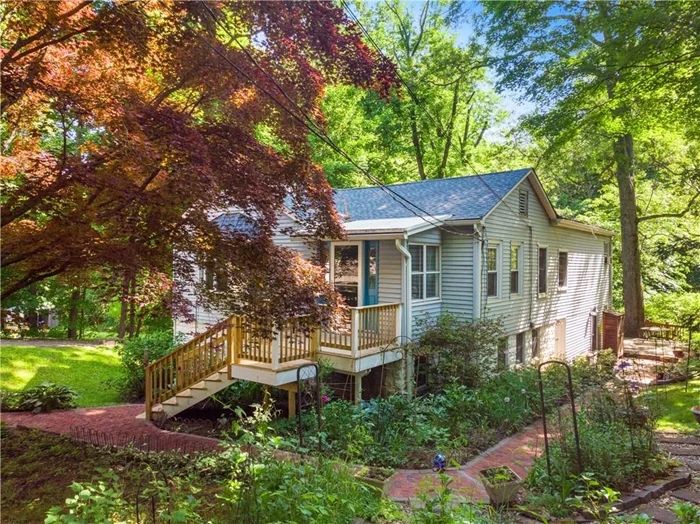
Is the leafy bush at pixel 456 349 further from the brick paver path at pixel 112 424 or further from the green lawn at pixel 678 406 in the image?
the brick paver path at pixel 112 424

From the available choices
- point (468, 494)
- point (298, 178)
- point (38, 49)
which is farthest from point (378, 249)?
point (38, 49)

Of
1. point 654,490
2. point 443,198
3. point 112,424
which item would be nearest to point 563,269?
point 443,198

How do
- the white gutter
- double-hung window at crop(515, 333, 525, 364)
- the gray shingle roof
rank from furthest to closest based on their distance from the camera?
double-hung window at crop(515, 333, 525, 364), the gray shingle roof, the white gutter

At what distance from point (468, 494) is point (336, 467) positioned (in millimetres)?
2051

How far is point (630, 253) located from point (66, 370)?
21696 mm

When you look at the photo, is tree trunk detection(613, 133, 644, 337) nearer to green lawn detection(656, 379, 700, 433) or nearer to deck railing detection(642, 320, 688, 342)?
deck railing detection(642, 320, 688, 342)

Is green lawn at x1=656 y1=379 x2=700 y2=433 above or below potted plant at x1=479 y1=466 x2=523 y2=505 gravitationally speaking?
below

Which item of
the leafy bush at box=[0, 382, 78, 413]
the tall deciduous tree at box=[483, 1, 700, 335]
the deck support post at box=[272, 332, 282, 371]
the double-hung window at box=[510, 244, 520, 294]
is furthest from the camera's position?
the double-hung window at box=[510, 244, 520, 294]

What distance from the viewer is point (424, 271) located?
449 inches

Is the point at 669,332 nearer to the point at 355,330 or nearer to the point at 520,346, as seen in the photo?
the point at 520,346

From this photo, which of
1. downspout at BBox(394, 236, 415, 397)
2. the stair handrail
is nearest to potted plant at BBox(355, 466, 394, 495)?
the stair handrail

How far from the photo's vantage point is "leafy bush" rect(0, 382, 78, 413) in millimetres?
9805

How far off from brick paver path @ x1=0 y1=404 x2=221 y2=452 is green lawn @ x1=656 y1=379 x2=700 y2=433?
27.2ft

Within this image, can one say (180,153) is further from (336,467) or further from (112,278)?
(336,467)
